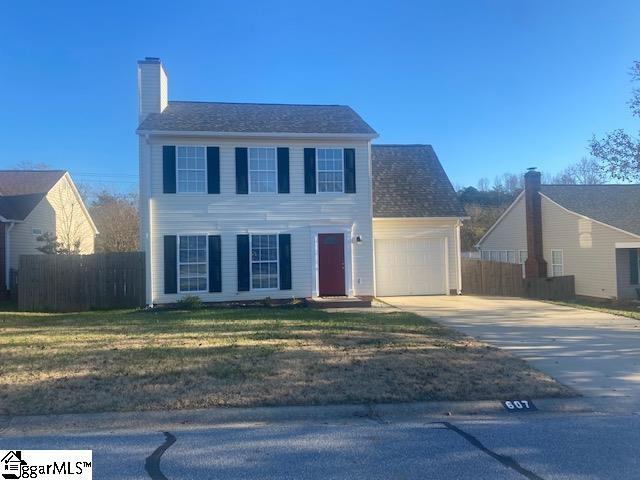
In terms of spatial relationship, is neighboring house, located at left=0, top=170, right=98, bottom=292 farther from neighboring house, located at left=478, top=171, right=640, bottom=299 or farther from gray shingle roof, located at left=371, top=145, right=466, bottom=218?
neighboring house, located at left=478, top=171, right=640, bottom=299

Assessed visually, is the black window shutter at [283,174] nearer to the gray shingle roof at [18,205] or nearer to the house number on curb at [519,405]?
the house number on curb at [519,405]

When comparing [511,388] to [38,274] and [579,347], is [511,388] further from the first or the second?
[38,274]

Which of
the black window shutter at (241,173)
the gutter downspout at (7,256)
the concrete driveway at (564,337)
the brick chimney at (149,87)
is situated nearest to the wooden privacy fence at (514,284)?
the concrete driveway at (564,337)

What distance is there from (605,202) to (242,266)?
1802 centimetres

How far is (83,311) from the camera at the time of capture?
17.0 metres

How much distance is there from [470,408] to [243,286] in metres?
11.2

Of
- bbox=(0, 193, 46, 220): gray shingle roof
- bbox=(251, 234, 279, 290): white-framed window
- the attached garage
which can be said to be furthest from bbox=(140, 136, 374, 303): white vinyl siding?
bbox=(0, 193, 46, 220): gray shingle roof

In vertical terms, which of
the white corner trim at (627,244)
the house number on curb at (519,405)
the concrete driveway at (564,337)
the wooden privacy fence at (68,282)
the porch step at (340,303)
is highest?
the white corner trim at (627,244)

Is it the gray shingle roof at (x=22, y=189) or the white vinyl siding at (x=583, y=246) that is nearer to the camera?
the white vinyl siding at (x=583, y=246)

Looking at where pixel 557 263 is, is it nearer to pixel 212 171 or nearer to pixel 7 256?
pixel 212 171

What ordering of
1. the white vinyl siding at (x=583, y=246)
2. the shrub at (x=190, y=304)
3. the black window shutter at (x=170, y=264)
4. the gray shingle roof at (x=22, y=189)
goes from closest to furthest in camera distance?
1. the shrub at (x=190, y=304)
2. the black window shutter at (x=170, y=264)
3. the white vinyl siding at (x=583, y=246)
4. the gray shingle roof at (x=22, y=189)

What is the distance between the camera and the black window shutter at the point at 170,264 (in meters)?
16.2

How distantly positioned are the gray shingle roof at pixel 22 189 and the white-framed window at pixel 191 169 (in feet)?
30.6

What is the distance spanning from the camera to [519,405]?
6320 millimetres
